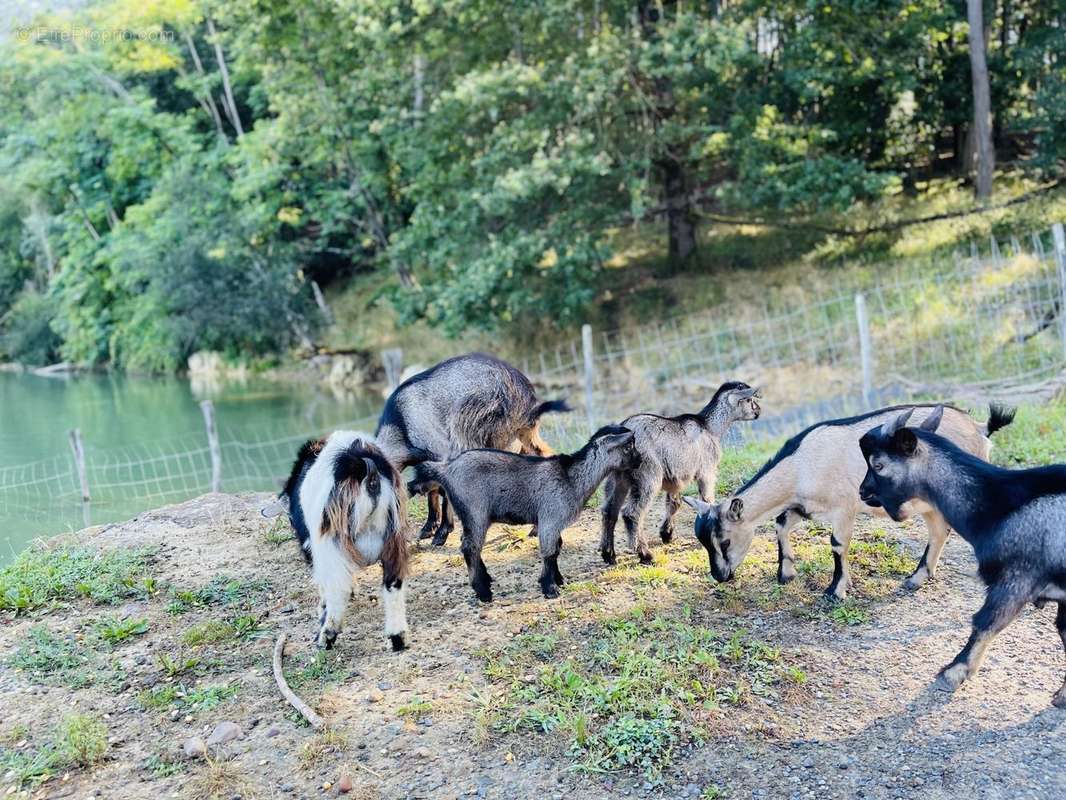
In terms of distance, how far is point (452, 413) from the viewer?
6.02m

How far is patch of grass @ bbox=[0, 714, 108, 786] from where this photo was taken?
367 cm

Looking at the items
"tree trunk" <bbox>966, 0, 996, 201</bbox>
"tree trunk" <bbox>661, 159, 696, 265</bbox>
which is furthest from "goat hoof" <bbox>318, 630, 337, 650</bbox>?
"tree trunk" <bbox>966, 0, 996, 201</bbox>

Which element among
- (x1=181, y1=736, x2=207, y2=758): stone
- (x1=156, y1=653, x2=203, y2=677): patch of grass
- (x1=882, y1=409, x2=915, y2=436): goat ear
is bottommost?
(x1=181, y1=736, x2=207, y2=758): stone

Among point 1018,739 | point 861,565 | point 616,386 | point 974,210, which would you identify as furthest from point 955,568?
point 974,210

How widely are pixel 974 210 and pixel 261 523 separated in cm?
1279

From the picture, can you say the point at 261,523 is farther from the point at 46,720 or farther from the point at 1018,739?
the point at 1018,739

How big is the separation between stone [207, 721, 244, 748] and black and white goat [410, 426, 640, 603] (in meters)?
1.51

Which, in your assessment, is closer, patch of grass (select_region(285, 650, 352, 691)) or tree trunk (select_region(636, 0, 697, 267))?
patch of grass (select_region(285, 650, 352, 691))

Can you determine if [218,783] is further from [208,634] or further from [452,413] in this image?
[452,413]

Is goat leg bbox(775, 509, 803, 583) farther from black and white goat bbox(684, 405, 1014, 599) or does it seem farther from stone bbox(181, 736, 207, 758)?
stone bbox(181, 736, 207, 758)

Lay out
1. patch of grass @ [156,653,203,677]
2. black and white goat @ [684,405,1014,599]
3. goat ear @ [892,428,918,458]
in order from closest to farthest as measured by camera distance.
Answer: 1. goat ear @ [892,428,918,458]
2. patch of grass @ [156,653,203,677]
3. black and white goat @ [684,405,1014,599]

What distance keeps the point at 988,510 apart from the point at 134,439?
15.5m

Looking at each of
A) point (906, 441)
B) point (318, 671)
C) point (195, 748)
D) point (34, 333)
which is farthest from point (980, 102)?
point (34, 333)

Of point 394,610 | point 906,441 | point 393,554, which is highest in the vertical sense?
point 906,441
